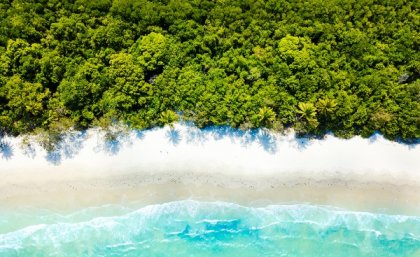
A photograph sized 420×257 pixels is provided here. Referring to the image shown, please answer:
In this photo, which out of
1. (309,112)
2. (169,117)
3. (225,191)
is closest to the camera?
(309,112)

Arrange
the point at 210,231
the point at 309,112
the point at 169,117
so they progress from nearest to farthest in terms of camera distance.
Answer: the point at 309,112
the point at 169,117
the point at 210,231

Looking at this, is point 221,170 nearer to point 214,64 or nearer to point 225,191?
point 225,191

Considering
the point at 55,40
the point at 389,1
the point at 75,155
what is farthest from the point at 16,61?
the point at 389,1

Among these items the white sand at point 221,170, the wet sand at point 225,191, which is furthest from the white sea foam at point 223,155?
the wet sand at point 225,191

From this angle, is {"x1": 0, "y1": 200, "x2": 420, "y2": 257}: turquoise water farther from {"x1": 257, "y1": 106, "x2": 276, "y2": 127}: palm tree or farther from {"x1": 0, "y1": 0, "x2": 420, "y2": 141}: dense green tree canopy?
{"x1": 257, "y1": 106, "x2": 276, "y2": 127}: palm tree

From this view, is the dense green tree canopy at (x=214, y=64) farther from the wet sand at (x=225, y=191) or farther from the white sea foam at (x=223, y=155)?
the wet sand at (x=225, y=191)

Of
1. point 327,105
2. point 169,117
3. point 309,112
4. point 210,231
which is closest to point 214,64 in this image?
point 169,117
